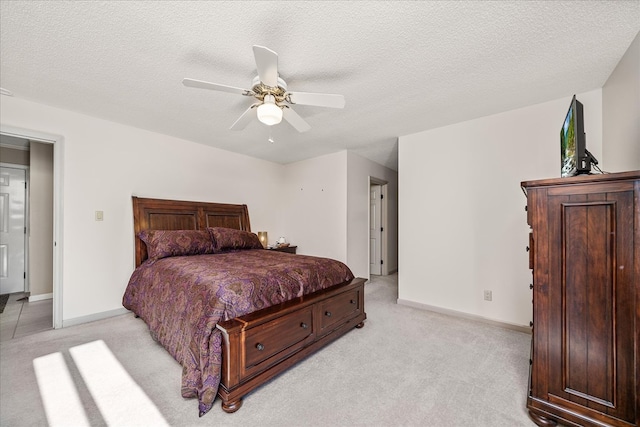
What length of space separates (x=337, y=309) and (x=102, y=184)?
323 cm

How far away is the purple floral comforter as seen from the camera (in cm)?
164

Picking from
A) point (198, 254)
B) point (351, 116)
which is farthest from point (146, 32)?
point (198, 254)

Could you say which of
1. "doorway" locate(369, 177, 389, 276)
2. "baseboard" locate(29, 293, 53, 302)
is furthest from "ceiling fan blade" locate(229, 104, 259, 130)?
"baseboard" locate(29, 293, 53, 302)

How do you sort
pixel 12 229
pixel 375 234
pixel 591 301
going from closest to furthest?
pixel 591 301 < pixel 12 229 < pixel 375 234

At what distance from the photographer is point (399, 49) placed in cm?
184

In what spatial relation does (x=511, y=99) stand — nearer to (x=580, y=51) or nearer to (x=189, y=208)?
(x=580, y=51)

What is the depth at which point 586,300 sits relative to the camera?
1364 mm

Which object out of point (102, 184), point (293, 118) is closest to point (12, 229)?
point (102, 184)

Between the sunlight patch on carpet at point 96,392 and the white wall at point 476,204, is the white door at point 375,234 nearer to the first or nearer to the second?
the white wall at point 476,204

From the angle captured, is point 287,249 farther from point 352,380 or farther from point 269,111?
point 269,111

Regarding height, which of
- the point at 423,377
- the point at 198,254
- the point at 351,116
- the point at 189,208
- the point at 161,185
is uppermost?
the point at 351,116

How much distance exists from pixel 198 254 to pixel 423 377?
2.77 meters

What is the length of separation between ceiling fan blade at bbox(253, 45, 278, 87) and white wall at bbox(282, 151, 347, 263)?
277 centimetres

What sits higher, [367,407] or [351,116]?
[351,116]
